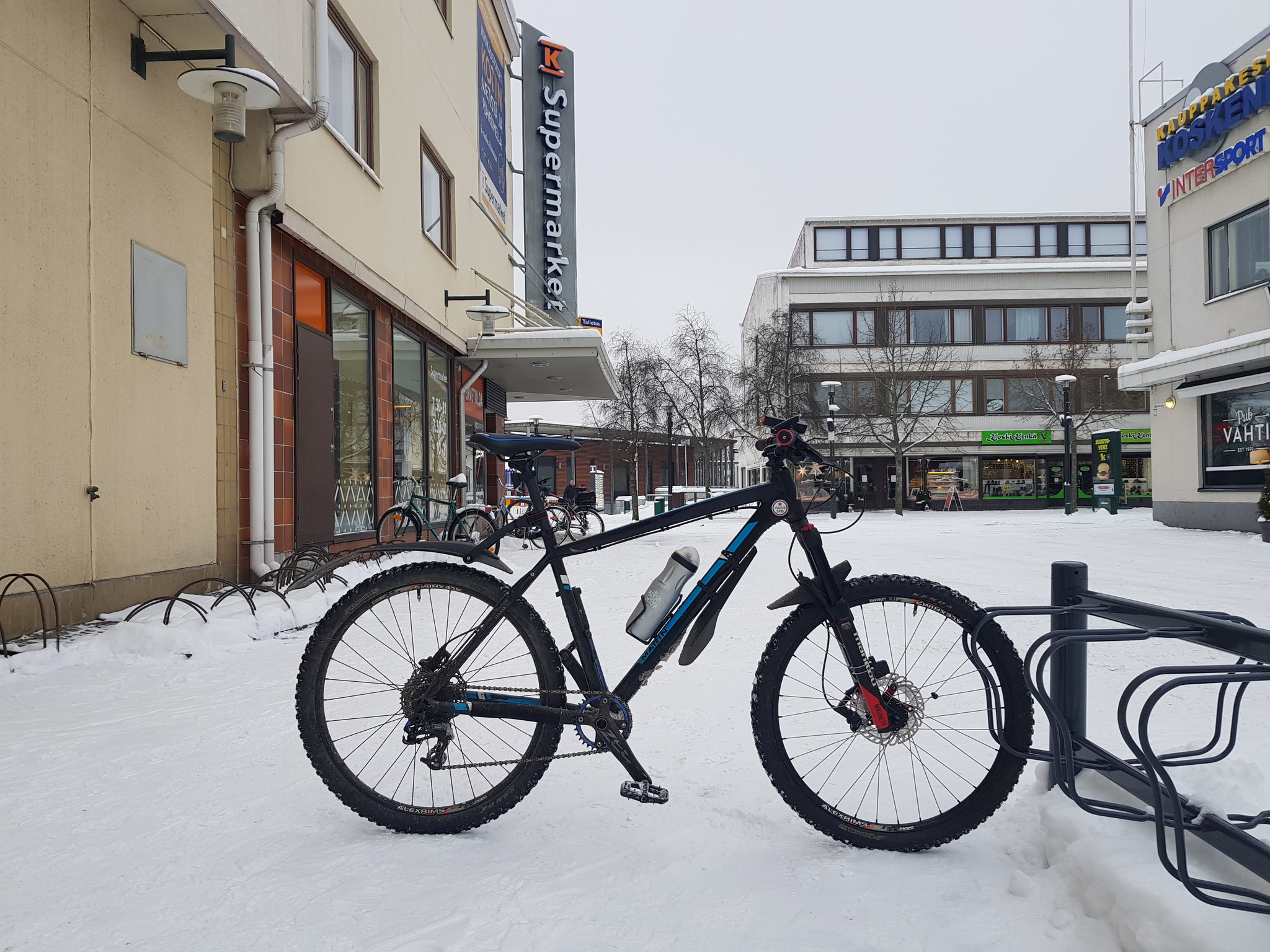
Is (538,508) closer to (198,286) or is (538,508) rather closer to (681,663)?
(681,663)

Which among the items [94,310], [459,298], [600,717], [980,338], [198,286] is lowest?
[600,717]

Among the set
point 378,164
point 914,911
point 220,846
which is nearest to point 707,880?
point 914,911

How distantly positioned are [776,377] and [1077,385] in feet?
44.2

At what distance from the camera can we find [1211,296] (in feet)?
53.4

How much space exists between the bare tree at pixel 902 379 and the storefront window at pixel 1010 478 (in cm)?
278

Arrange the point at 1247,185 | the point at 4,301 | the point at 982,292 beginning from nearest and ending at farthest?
the point at 4,301 < the point at 1247,185 < the point at 982,292

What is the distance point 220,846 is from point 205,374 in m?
5.32

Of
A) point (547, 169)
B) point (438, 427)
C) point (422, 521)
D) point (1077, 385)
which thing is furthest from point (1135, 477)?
point (422, 521)

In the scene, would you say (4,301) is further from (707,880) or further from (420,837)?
(707,880)

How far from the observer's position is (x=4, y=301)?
15.2 ft

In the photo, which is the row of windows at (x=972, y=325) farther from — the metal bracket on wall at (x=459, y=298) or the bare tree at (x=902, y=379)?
the metal bracket on wall at (x=459, y=298)

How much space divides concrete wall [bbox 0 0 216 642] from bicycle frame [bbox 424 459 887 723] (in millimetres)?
3983

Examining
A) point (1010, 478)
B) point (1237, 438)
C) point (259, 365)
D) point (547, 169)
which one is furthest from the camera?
point (1010, 478)

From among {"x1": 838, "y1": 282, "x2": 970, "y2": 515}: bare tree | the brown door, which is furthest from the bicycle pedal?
{"x1": 838, "y1": 282, "x2": 970, "y2": 515}: bare tree
